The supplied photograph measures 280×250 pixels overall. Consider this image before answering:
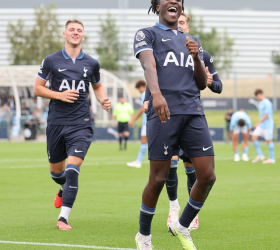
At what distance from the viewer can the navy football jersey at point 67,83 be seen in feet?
24.2

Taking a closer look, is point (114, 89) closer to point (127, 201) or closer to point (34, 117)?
point (34, 117)

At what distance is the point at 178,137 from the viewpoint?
5.28 meters

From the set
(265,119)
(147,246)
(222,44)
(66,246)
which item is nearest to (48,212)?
(66,246)

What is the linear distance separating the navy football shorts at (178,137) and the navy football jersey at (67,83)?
2287mm

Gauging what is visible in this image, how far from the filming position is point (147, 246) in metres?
5.30

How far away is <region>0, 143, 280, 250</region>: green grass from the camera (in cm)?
612

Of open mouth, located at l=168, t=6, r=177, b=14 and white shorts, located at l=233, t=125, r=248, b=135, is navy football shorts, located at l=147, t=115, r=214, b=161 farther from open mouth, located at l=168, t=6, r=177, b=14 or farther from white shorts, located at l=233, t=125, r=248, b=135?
white shorts, located at l=233, t=125, r=248, b=135

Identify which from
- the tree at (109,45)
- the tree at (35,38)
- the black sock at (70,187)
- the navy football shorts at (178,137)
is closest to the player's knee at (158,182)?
the navy football shorts at (178,137)

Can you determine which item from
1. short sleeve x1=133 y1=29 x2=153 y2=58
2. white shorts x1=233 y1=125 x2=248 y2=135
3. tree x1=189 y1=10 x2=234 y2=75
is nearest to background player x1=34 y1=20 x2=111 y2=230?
short sleeve x1=133 y1=29 x2=153 y2=58

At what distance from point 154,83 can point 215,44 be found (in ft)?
182

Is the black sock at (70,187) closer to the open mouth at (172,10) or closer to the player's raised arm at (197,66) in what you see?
the player's raised arm at (197,66)

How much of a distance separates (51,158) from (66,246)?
2.04m

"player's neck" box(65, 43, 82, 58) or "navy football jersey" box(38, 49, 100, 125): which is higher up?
"player's neck" box(65, 43, 82, 58)

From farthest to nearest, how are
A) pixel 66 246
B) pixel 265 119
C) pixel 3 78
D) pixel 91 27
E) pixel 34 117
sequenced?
pixel 91 27 < pixel 3 78 < pixel 34 117 < pixel 265 119 < pixel 66 246
